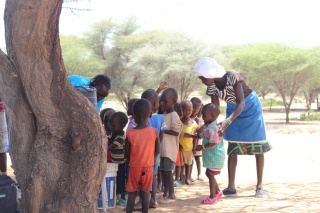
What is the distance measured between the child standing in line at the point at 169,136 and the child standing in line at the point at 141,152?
62 cm

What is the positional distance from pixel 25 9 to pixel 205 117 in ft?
7.74

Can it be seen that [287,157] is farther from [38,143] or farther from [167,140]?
[38,143]

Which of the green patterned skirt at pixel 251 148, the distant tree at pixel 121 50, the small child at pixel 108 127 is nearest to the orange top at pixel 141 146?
the small child at pixel 108 127

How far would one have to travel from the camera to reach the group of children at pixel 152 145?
4.31 metres

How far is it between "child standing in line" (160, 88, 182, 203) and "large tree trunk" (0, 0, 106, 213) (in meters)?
1.51

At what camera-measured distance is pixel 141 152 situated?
4.30 meters

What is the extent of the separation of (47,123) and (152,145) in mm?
1177

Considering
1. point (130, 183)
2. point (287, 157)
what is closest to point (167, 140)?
point (130, 183)

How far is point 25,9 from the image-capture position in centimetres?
334

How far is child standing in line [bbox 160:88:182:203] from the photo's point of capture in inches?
196

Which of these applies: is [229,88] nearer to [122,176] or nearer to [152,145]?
[152,145]

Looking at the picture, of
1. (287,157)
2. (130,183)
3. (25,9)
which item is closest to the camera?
(25,9)

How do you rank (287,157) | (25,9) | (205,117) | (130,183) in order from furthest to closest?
1. (287,157)
2. (205,117)
3. (130,183)
4. (25,9)

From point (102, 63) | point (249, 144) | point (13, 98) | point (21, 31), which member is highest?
point (102, 63)
